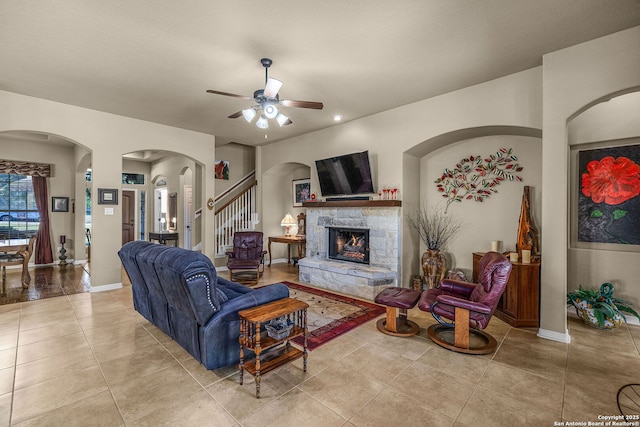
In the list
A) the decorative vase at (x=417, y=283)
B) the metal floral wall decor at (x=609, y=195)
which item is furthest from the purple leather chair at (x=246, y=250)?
the metal floral wall decor at (x=609, y=195)

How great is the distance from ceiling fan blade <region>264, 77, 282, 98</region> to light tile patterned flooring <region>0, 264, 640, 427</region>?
2.74m

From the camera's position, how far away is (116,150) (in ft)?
17.5

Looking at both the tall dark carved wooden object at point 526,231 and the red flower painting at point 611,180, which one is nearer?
the red flower painting at point 611,180

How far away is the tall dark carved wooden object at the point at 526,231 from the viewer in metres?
3.81

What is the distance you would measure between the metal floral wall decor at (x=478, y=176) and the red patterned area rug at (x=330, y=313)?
2301 millimetres

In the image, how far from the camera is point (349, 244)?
5598mm

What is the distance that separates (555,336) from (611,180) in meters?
2.17

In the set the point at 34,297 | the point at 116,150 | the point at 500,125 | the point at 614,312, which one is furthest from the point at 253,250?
the point at 614,312

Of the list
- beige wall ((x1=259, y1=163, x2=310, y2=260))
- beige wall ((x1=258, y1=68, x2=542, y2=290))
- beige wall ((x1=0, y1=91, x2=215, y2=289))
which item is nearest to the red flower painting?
beige wall ((x1=258, y1=68, x2=542, y2=290))

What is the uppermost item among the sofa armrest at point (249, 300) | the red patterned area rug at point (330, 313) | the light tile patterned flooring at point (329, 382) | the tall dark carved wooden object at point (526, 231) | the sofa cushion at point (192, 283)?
the tall dark carved wooden object at point (526, 231)

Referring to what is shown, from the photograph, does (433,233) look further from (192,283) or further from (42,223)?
(42,223)

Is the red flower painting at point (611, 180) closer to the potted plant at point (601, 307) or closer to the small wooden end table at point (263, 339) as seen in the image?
the potted plant at point (601, 307)

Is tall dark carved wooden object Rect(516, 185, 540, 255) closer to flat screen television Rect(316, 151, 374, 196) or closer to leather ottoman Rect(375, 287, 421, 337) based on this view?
leather ottoman Rect(375, 287, 421, 337)

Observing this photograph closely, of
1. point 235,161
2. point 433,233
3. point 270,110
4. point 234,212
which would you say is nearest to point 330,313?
point 433,233
